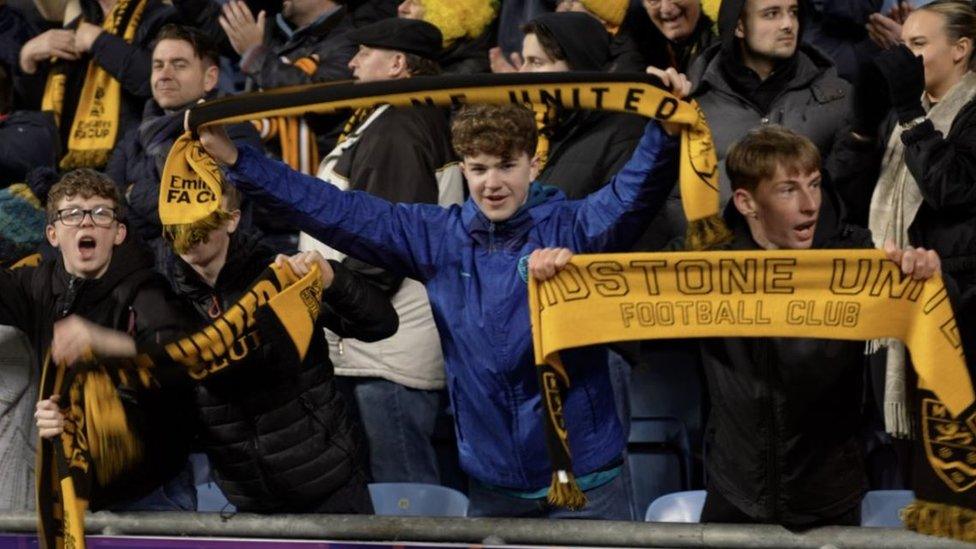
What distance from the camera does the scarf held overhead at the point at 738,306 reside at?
15.6ft

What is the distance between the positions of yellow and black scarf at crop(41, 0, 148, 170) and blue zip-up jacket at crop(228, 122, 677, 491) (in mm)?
2776

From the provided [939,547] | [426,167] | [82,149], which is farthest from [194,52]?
[939,547]

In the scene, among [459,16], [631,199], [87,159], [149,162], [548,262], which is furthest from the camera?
[87,159]

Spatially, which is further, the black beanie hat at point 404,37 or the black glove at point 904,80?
the black beanie hat at point 404,37

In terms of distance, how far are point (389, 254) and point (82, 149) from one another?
2.96m

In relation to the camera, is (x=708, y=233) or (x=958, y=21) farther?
(x=958, y=21)

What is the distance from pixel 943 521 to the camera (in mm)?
4625

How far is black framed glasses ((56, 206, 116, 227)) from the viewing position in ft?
19.6

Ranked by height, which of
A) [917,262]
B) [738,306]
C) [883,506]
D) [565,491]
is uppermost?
[917,262]

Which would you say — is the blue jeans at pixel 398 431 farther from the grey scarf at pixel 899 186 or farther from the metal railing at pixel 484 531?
the grey scarf at pixel 899 186

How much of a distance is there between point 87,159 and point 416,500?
2.86 metres

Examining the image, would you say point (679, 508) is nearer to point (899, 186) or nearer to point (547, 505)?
point (547, 505)

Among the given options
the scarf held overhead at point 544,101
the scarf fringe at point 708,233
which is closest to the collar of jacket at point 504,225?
the scarf held overhead at point 544,101

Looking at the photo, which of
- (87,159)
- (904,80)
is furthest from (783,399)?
(87,159)
